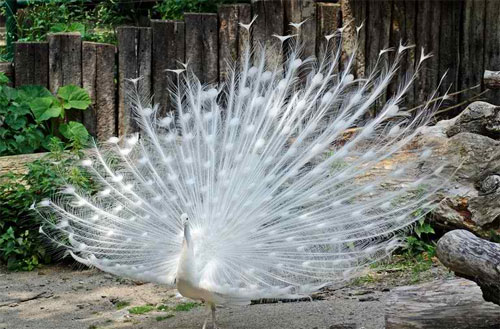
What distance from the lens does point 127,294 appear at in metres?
7.45

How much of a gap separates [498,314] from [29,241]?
454 centimetres

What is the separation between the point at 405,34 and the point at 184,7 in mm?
2624

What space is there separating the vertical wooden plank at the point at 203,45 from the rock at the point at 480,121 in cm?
281

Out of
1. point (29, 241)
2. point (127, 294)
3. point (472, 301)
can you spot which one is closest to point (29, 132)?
point (29, 241)

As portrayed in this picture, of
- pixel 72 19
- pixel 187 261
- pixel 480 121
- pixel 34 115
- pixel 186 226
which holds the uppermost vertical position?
pixel 72 19

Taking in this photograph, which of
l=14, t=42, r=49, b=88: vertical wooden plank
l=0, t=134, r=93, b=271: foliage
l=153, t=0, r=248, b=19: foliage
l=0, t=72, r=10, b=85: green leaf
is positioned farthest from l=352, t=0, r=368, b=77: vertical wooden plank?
l=0, t=72, r=10, b=85: green leaf

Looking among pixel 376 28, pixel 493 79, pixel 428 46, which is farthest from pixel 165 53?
pixel 493 79

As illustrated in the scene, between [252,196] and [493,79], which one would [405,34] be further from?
[252,196]

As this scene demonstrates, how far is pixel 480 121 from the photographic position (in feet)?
25.9

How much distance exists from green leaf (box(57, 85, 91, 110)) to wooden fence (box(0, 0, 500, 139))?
144 millimetres

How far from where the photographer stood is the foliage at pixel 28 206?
26.6ft

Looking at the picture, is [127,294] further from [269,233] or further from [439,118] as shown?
[439,118]

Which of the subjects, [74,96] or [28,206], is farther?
[74,96]

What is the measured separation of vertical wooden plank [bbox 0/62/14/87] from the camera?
9.65 meters
